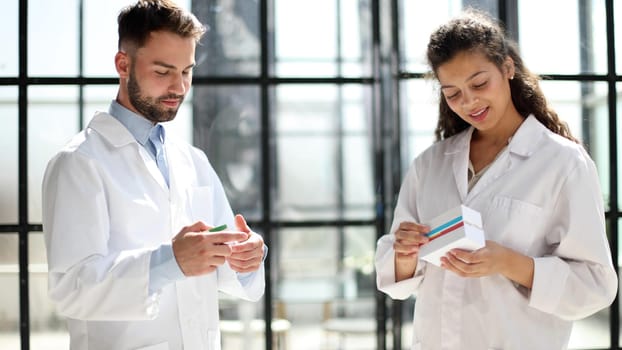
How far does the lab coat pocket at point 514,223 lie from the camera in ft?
6.01

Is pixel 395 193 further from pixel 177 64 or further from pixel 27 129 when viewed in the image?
pixel 27 129

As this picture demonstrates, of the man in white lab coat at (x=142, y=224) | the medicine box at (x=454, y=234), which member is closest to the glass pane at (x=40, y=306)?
the man in white lab coat at (x=142, y=224)

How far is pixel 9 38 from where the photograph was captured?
2.56 meters

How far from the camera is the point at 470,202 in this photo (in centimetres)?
191

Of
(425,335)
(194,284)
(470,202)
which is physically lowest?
(425,335)

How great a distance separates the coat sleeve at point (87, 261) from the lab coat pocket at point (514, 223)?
2.66 ft

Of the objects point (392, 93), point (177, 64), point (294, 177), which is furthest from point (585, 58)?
point (177, 64)

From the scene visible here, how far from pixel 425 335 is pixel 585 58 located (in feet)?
4.40

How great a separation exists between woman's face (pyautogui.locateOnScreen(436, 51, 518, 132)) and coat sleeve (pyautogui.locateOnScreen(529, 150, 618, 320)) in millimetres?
250

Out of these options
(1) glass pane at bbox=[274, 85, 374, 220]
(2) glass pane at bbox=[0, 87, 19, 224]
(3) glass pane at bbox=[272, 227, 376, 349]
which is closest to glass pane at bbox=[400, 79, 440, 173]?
(1) glass pane at bbox=[274, 85, 374, 220]

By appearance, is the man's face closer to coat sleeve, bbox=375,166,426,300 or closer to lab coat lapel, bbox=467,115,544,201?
coat sleeve, bbox=375,166,426,300

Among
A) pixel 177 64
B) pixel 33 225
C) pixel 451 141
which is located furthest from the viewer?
pixel 33 225

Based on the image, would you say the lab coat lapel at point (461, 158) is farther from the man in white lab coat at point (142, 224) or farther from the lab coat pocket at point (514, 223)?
the man in white lab coat at point (142, 224)

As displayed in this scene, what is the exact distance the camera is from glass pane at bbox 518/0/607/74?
2.74 meters
